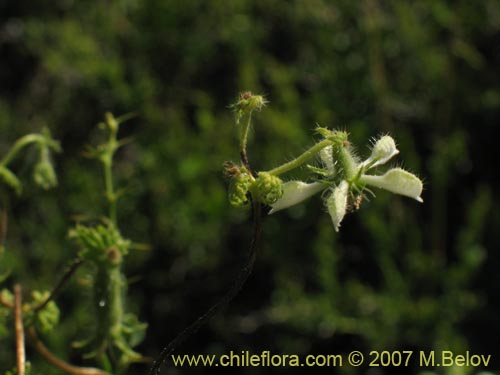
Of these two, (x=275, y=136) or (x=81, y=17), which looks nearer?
(x=275, y=136)

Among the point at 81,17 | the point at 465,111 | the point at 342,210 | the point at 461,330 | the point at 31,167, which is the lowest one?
the point at 342,210

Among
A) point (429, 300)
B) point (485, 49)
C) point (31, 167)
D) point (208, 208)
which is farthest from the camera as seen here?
point (485, 49)

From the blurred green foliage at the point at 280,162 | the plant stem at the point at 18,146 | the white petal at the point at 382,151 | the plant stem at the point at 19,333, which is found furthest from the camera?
the blurred green foliage at the point at 280,162

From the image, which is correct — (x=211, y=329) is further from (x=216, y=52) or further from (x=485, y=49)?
(x=485, y=49)

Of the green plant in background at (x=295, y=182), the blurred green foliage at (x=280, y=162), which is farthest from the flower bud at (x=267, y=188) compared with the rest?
the blurred green foliage at (x=280, y=162)

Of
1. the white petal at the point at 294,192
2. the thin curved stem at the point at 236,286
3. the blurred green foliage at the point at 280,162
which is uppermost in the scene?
the blurred green foliage at the point at 280,162

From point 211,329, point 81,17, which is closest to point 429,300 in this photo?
point 211,329

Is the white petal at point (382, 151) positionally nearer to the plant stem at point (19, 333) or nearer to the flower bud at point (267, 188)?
the flower bud at point (267, 188)
